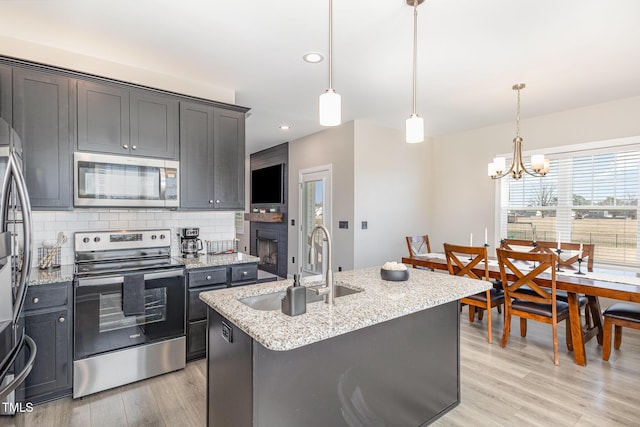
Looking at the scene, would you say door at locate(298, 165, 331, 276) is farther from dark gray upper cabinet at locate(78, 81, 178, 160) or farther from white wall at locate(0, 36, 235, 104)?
dark gray upper cabinet at locate(78, 81, 178, 160)

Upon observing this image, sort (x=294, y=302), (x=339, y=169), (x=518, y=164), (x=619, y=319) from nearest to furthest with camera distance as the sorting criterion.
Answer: (x=294, y=302) → (x=619, y=319) → (x=518, y=164) → (x=339, y=169)

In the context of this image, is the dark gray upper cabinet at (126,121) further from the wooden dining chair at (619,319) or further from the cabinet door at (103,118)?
the wooden dining chair at (619,319)

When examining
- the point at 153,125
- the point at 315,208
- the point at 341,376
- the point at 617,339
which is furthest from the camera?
the point at 315,208

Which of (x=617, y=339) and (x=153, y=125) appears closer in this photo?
(x=153, y=125)

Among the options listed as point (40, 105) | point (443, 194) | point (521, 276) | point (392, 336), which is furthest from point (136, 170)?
point (443, 194)

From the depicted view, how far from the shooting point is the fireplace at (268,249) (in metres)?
6.72

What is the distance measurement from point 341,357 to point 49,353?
2063 mm

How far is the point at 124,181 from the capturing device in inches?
111

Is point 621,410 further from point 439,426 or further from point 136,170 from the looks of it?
point 136,170

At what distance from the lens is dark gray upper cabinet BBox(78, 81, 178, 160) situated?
268 centimetres

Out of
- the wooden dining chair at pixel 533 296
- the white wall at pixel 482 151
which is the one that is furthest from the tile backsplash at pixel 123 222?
the white wall at pixel 482 151

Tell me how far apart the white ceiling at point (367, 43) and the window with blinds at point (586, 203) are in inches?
31.7

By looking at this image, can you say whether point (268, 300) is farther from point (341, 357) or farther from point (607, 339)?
point (607, 339)

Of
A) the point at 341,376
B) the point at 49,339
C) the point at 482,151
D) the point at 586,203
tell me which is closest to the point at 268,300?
the point at 341,376
